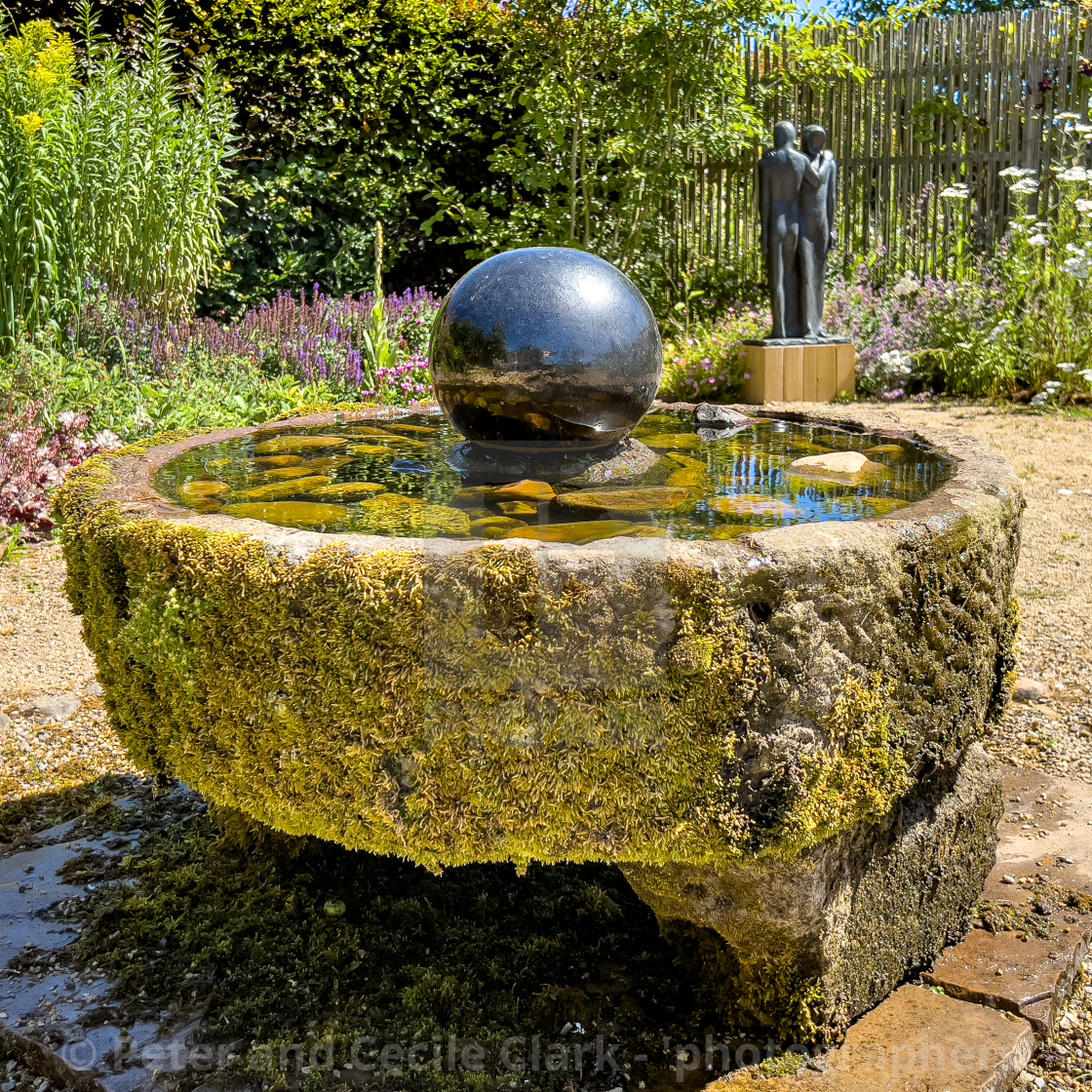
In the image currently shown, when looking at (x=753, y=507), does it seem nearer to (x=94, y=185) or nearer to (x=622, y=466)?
(x=622, y=466)

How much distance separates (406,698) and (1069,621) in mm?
3660

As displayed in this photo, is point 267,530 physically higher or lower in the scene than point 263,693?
higher

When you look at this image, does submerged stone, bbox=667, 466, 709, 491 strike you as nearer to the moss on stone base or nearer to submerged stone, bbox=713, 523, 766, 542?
submerged stone, bbox=713, 523, 766, 542

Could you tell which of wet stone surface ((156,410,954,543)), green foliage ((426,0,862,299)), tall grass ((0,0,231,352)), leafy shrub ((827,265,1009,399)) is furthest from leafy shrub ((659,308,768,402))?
wet stone surface ((156,410,954,543))

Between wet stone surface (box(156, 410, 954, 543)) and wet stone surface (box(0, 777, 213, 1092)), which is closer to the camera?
wet stone surface (box(0, 777, 213, 1092))

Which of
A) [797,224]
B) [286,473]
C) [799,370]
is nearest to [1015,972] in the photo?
[286,473]

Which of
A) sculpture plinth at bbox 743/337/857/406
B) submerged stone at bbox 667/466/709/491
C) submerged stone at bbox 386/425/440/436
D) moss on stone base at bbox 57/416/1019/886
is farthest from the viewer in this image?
sculpture plinth at bbox 743/337/857/406

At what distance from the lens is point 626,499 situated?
256cm

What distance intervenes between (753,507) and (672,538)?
1.83ft

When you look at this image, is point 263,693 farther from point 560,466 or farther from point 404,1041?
point 560,466

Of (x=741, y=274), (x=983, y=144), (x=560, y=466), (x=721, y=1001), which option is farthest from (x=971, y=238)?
(x=721, y=1001)

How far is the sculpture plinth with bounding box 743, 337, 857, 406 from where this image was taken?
28.8ft

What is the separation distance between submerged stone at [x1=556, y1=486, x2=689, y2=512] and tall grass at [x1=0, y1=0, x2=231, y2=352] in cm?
530

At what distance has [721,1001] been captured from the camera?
7.30 ft
